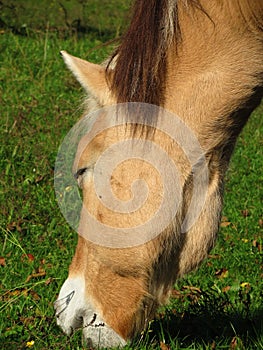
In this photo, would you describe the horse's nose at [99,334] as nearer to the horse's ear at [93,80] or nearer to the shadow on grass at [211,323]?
the shadow on grass at [211,323]

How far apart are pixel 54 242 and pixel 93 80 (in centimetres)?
228

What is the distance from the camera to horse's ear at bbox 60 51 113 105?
334 centimetres

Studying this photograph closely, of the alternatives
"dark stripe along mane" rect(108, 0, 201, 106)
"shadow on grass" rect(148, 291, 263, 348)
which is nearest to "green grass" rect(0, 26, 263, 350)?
"shadow on grass" rect(148, 291, 263, 348)

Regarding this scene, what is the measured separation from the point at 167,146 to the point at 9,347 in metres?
1.39

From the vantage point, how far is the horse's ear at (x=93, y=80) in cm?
334

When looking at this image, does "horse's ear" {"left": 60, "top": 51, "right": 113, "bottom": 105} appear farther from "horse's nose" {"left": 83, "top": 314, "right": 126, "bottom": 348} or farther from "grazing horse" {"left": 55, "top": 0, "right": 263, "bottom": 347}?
"horse's nose" {"left": 83, "top": 314, "right": 126, "bottom": 348}

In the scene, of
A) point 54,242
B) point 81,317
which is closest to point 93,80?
point 81,317

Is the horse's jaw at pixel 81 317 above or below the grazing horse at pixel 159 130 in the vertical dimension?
below

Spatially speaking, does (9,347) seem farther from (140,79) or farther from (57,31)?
(57,31)

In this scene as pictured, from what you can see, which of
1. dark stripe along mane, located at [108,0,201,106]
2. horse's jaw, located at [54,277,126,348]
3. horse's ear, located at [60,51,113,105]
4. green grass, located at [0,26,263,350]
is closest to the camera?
dark stripe along mane, located at [108,0,201,106]

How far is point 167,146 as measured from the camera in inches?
133

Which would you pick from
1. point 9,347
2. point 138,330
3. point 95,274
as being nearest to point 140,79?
point 95,274

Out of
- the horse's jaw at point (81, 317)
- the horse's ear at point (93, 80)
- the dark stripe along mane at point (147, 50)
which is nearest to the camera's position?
the dark stripe along mane at point (147, 50)

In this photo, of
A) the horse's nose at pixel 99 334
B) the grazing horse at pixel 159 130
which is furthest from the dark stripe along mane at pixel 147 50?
the horse's nose at pixel 99 334
